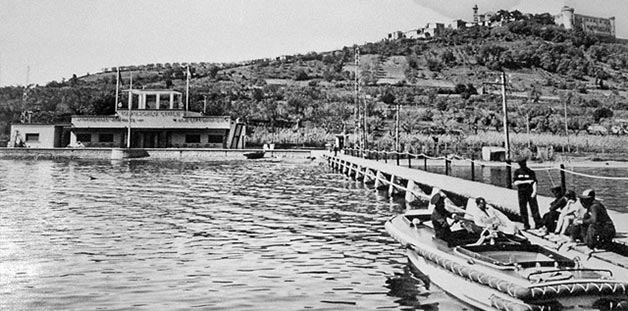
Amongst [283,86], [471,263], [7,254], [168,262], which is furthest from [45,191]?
[283,86]

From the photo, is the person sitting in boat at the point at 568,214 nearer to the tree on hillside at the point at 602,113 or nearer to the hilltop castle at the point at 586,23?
the tree on hillside at the point at 602,113

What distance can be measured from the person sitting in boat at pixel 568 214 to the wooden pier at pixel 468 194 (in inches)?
16.3

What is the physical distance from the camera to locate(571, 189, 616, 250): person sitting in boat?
7.75 metres

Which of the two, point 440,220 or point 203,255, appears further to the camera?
point 203,255

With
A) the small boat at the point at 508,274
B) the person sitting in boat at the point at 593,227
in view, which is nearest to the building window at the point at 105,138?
Result: the small boat at the point at 508,274

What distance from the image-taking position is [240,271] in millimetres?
9328

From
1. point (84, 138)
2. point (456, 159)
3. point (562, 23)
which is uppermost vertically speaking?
point (562, 23)

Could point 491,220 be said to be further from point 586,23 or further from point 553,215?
point 586,23

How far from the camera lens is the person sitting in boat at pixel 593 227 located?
7754 mm

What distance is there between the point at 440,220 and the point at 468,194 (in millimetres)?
6961

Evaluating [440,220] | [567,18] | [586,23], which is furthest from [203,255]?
[567,18]

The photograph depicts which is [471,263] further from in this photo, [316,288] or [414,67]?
[414,67]

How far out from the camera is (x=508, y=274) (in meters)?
6.52

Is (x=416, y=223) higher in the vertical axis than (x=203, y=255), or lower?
higher
